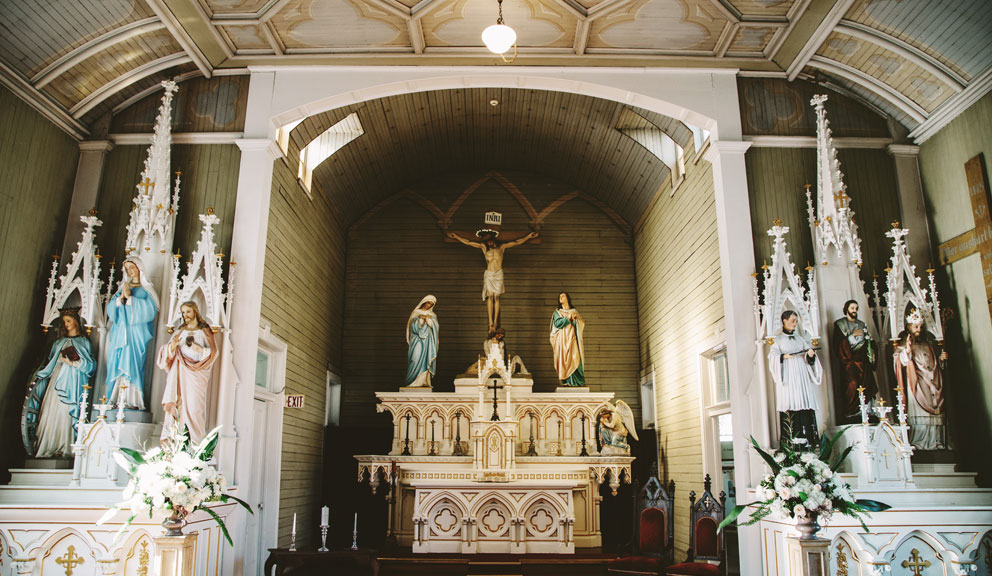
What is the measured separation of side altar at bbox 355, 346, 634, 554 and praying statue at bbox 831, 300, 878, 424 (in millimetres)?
3514

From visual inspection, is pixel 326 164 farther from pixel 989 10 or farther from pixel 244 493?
pixel 989 10

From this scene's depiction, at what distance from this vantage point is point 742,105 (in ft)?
26.7

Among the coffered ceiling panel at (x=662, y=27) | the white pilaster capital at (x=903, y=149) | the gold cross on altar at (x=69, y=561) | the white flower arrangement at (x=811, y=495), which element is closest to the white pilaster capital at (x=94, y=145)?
the gold cross on altar at (x=69, y=561)

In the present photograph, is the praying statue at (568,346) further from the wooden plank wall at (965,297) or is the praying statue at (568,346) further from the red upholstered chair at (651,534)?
the wooden plank wall at (965,297)

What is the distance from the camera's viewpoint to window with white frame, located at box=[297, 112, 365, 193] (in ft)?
32.2

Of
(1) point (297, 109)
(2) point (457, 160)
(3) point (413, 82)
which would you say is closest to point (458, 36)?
(3) point (413, 82)

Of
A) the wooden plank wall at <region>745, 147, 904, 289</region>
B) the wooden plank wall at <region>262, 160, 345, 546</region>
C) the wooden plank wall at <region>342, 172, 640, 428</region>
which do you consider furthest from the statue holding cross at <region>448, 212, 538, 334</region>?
the wooden plank wall at <region>745, 147, 904, 289</region>

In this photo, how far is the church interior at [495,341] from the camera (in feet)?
20.4

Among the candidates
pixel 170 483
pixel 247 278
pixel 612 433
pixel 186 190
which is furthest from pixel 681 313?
pixel 170 483

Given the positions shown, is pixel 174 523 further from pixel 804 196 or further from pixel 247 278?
pixel 804 196

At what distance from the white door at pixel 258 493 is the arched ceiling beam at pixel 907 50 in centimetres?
723

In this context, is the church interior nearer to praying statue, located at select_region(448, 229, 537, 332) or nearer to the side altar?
the side altar

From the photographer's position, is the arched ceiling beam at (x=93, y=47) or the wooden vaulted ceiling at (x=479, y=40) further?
the arched ceiling beam at (x=93, y=47)

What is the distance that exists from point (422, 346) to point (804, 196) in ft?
18.5
